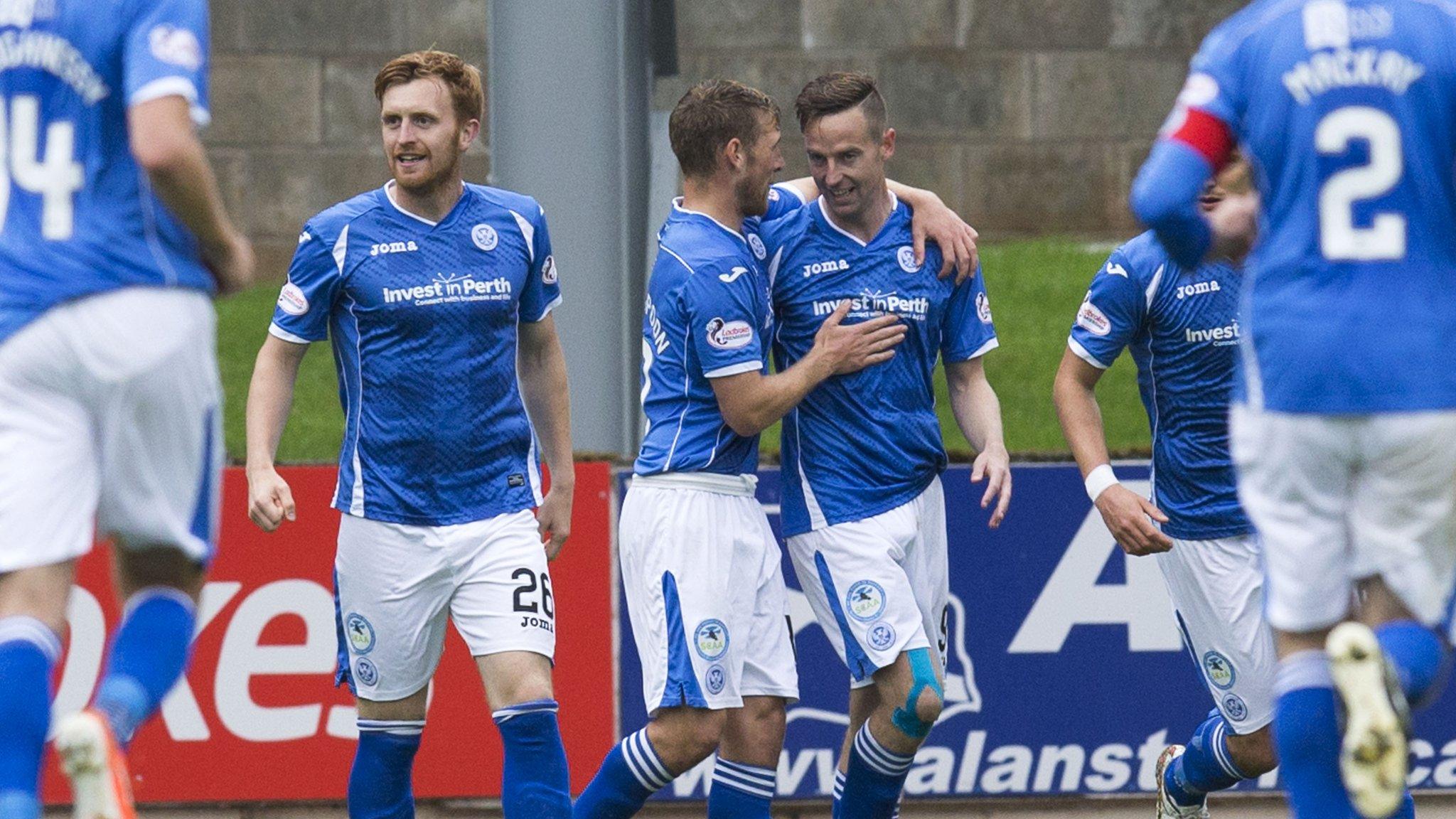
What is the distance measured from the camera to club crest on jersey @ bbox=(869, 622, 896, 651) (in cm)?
538

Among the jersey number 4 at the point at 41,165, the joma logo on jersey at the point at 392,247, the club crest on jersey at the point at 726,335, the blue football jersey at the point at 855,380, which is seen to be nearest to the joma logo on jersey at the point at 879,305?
the blue football jersey at the point at 855,380

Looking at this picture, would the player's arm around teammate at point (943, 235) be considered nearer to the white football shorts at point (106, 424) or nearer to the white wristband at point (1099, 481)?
the white wristband at point (1099, 481)

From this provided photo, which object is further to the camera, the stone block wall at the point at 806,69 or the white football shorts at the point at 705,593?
the stone block wall at the point at 806,69

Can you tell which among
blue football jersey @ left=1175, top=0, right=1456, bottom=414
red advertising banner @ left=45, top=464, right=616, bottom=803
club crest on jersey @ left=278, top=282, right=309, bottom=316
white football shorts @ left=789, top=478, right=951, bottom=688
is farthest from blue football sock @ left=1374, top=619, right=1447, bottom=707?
red advertising banner @ left=45, top=464, right=616, bottom=803

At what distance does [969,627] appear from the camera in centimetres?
680

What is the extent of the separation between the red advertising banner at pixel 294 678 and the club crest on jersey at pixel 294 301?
150 centimetres

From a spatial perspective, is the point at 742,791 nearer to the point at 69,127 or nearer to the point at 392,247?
the point at 392,247

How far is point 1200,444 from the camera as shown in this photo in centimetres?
567

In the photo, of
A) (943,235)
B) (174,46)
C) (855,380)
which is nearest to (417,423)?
(855,380)

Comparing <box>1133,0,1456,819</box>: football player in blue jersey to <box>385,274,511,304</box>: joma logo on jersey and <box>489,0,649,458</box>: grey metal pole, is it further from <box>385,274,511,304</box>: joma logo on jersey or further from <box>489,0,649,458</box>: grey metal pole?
<box>489,0,649,458</box>: grey metal pole

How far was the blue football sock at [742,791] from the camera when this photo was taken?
5.39 metres

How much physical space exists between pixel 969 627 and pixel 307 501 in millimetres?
2381

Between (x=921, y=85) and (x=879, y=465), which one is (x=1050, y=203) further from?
(x=879, y=465)

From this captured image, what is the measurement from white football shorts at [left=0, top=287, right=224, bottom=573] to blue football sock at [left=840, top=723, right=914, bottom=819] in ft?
7.48
